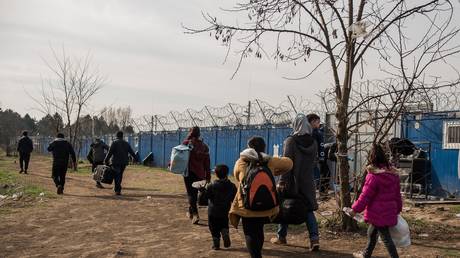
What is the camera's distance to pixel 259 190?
5.56 m

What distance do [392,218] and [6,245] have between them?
17.5ft

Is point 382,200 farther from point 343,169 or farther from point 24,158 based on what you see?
point 24,158

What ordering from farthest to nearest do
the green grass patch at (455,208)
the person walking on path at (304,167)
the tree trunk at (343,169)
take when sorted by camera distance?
the green grass patch at (455,208) < the tree trunk at (343,169) < the person walking on path at (304,167)

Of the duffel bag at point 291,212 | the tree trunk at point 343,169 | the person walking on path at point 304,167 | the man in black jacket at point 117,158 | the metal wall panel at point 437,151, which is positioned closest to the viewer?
the duffel bag at point 291,212

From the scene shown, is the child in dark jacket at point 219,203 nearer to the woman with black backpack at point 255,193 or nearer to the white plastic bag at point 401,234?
the woman with black backpack at point 255,193

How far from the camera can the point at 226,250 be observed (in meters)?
6.92

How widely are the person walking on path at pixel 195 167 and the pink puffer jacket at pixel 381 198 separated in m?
3.62

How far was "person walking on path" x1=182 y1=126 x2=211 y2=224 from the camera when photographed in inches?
350

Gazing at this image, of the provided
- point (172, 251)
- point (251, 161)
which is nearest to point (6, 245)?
point (172, 251)

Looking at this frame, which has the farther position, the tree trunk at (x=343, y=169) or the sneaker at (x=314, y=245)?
the tree trunk at (x=343, y=169)

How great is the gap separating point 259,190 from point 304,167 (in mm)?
1241

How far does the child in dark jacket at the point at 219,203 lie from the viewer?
6.89 metres

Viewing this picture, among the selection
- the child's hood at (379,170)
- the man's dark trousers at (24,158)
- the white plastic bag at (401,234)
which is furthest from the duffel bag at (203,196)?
the man's dark trousers at (24,158)

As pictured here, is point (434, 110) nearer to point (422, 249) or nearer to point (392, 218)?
point (422, 249)
